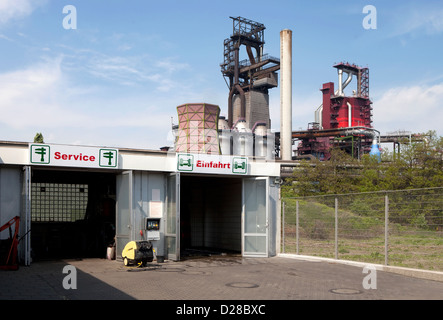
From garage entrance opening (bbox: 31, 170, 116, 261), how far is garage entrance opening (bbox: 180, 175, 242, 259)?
12.0ft

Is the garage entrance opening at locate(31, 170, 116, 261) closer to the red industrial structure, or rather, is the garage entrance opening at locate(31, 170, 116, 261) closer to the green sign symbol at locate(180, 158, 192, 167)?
Result: the green sign symbol at locate(180, 158, 192, 167)

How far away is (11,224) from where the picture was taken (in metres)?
14.5

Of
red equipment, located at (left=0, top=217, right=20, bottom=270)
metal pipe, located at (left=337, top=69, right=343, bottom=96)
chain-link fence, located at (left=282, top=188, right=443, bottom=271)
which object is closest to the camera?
chain-link fence, located at (left=282, top=188, right=443, bottom=271)

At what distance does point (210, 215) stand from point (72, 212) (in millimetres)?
6827

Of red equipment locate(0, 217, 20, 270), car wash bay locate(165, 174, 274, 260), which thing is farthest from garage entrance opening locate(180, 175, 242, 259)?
red equipment locate(0, 217, 20, 270)

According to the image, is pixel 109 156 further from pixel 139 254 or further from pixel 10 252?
pixel 10 252

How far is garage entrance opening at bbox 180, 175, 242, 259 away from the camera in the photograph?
21203 millimetres

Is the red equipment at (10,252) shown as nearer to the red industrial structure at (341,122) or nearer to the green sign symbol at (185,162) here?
the green sign symbol at (185,162)

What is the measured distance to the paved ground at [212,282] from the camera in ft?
31.6

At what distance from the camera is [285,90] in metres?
65.1

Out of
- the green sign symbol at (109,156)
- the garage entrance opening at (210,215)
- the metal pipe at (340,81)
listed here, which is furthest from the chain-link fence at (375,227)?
the metal pipe at (340,81)

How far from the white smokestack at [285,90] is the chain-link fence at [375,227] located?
44.4 metres
